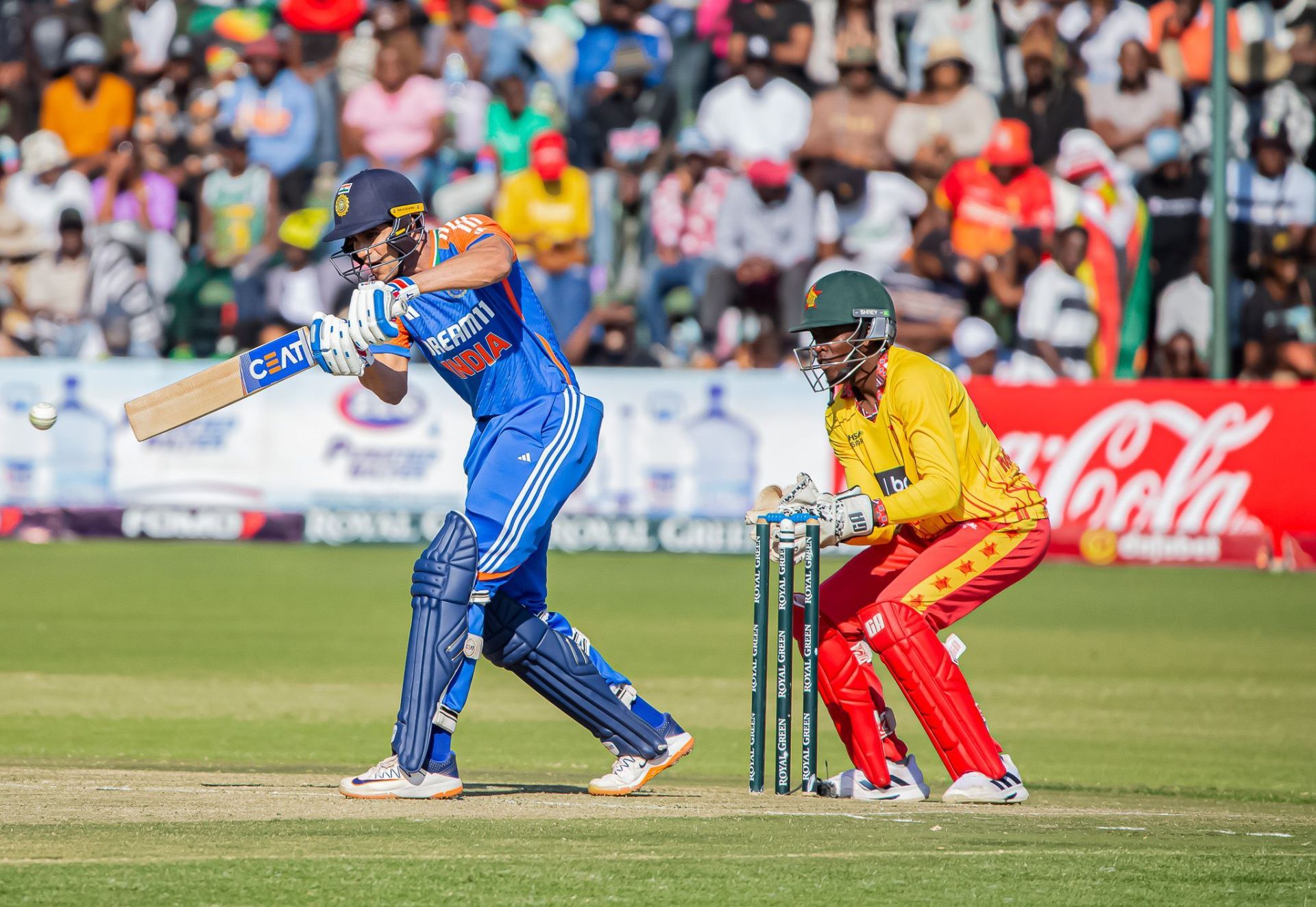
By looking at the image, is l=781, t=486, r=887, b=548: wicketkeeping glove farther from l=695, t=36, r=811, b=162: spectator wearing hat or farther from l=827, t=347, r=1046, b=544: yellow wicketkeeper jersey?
l=695, t=36, r=811, b=162: spectator wearing hat

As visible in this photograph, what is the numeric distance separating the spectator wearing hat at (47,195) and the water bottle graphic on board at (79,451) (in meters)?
3.17

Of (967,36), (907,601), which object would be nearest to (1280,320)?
(967,36)

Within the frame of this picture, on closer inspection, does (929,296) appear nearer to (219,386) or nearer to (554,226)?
(554,226)

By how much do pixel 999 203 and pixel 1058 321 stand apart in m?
1.40

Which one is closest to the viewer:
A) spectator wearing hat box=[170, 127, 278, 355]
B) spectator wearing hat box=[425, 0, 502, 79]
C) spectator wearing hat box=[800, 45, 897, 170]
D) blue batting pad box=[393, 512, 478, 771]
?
blue batting pad box=[393, 512, 478, 771]

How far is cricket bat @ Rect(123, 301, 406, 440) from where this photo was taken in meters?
7.00

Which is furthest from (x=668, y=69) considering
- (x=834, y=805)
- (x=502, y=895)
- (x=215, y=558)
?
(x=502, y=895)

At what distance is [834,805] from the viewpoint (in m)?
7.19

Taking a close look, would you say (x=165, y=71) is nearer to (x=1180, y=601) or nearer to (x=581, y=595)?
(x=581, y=595)

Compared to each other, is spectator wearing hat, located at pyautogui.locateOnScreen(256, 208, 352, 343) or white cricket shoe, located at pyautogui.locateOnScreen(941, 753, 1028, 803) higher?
spectator wearing hat, located at pyautogui.locateOnScreen(256, 208, 352, 343)

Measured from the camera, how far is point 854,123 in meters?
19.8

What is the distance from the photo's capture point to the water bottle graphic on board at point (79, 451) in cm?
1758

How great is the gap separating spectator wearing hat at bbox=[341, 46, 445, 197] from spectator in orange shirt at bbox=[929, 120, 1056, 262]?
5320mm

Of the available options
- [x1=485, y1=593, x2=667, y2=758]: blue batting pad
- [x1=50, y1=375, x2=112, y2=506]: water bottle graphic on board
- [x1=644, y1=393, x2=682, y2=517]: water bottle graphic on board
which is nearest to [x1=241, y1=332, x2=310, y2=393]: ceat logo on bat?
[x1=485, y1=593, x2=667, y2=758]: blue batting pad
